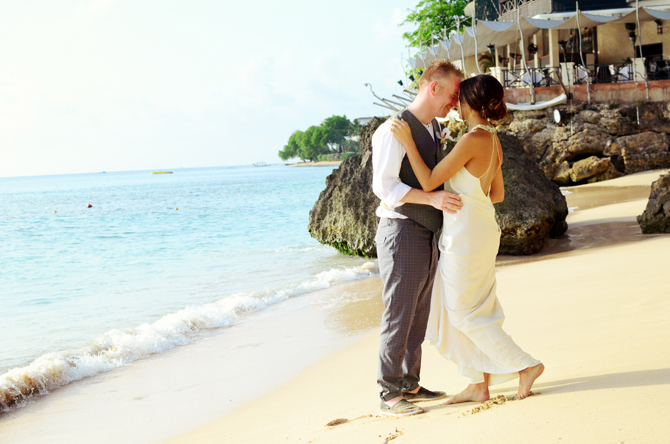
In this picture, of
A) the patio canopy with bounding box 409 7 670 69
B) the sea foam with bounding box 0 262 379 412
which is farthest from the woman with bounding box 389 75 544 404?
the patio canopy with bounding box 409 7 670 69

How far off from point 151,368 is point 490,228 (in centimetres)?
404

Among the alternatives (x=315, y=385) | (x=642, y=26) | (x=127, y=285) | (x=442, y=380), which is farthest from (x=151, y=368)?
(x=642, y=26)

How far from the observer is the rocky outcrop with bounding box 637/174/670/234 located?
28.4 ft

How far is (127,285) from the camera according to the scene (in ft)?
37.4

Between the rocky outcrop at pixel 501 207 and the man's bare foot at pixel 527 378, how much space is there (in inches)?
249

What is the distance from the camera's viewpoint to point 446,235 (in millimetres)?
3191

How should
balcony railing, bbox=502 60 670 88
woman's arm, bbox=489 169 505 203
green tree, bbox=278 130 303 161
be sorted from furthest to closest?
green tree, bbox=278 130 303 161
balcony railing, bbox=502 60 670 88
woman's arm, bbox=489 169 505 203

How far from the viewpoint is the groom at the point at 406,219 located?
3146mm

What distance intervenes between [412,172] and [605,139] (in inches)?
809

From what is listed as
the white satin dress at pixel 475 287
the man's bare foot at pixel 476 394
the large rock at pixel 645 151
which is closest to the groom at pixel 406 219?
the white satin dress at pixel 475 287

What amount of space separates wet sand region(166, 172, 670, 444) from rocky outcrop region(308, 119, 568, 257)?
6.31 ft

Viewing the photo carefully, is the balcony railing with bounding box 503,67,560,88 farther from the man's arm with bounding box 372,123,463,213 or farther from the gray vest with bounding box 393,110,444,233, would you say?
the man's arm with bounding box 372,123,463,213

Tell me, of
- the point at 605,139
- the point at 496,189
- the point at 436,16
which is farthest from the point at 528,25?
the point at 496,189

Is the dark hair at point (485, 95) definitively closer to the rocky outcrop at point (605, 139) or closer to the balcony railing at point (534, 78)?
the rocky outcrop at point (605, 139)
